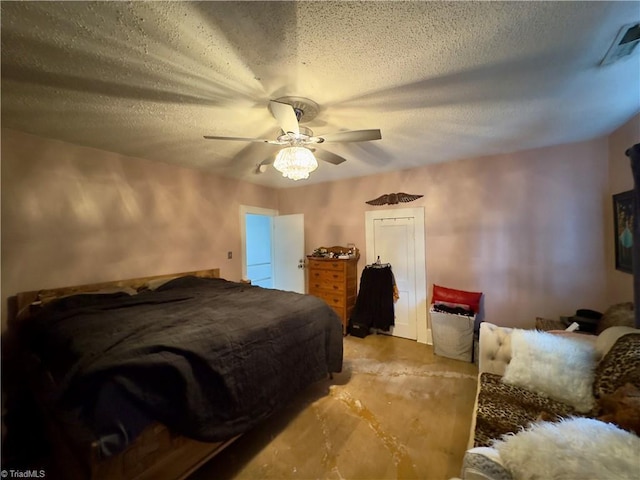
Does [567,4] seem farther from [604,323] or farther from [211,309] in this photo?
[211,309]

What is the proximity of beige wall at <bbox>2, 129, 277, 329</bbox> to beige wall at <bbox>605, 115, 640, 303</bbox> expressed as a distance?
4437 mm

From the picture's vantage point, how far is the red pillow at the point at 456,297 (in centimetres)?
313

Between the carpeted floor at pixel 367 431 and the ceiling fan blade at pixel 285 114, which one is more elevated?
the ceiling fan blade at pixel 285 114

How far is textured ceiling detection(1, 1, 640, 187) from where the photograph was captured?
1141mm

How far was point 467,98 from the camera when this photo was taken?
5.97 feet

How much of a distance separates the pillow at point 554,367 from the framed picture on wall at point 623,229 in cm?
122

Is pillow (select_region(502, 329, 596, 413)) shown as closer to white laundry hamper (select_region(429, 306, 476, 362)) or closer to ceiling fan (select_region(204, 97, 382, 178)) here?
white laundry hamper (select_region(429, 306, 476, 362))

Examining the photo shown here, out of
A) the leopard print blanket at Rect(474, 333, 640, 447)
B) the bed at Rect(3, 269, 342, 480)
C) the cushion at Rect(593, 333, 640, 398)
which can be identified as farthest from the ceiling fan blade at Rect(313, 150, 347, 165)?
the cushion at Rect(593, 333, 640, 398)

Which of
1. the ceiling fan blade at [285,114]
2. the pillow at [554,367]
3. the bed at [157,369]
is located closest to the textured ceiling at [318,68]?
the ceiling fan blade at [285,114]

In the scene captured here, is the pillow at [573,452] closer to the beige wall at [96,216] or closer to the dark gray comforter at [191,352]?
the dark gray comforter at [191,352]

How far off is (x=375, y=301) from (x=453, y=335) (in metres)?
1.05

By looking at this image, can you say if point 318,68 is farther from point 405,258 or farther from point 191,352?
point 405,258

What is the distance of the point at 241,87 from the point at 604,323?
3324 mm

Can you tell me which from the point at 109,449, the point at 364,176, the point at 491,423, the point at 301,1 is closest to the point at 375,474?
the point at 491,423
